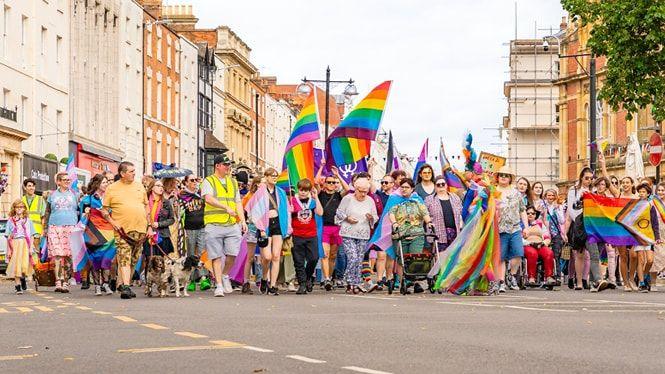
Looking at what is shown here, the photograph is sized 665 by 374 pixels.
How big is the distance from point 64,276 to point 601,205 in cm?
818

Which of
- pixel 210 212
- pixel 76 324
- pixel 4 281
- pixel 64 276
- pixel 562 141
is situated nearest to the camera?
pixel 76 324

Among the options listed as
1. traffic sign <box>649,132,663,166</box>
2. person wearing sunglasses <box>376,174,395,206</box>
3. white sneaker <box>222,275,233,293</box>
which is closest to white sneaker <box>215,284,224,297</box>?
white sneaker <box>222,275,233,293</box>

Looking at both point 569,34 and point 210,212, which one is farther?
point 569,34

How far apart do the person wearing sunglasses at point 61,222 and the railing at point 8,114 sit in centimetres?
2533

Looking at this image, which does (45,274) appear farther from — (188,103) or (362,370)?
(188,103)

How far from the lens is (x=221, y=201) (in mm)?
21078

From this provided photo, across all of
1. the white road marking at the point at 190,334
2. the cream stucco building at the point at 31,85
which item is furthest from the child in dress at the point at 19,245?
the cream stucco building at the point at 31,85

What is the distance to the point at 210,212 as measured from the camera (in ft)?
69.7


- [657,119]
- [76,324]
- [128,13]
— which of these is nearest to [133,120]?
[128,13]

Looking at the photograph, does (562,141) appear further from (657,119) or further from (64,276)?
(64,276)

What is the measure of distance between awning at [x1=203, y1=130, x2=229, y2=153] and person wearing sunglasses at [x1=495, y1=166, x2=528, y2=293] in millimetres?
64222

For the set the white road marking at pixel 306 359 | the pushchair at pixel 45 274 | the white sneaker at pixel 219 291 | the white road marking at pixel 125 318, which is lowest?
the white road marking at pixel 125 318

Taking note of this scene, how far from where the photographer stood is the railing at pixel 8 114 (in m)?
47.6

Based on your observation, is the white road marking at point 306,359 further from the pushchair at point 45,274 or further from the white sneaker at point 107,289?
the pushchair at point 45,274
